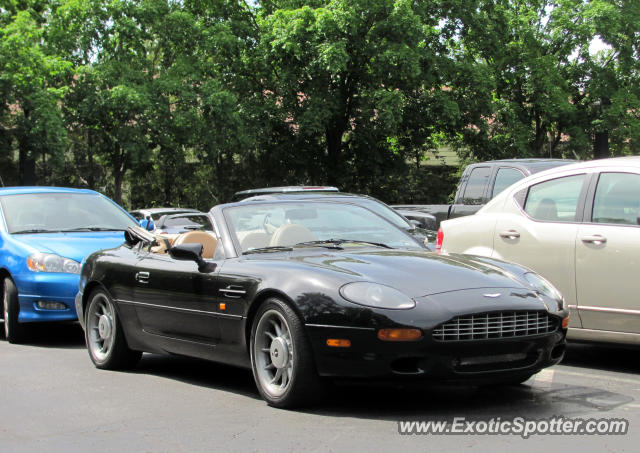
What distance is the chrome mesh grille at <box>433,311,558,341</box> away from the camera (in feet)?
16.1

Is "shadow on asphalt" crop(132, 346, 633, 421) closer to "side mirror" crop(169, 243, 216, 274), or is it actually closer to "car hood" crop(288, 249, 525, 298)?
"car hood" crop(288, 249, 525, 298)

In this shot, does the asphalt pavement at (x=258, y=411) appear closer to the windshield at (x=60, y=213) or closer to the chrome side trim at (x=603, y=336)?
the chrome side trim at (x=603, y=336)

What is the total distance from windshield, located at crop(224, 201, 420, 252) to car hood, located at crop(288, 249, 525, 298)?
391mm

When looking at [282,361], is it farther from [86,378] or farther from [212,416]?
[86,378]

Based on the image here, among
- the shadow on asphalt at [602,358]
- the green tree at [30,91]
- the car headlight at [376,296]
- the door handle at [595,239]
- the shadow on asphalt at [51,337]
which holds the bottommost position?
the shadow on asphalt at [51,337]

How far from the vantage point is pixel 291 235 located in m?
6.29

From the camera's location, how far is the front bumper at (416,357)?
4.87 meters

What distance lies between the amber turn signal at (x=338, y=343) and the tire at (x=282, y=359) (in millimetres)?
157

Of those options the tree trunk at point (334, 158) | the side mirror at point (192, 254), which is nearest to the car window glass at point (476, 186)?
the side mirror at point (192, 254)

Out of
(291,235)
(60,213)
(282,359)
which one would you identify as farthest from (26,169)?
(282,359)

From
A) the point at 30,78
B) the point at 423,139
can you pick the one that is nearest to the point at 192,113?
the point at 30,78

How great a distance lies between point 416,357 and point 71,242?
17.8ft

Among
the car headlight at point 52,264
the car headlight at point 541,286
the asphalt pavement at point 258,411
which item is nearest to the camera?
the asphalt pavement at point 258,411

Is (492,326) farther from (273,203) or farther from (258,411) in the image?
(273,203)
